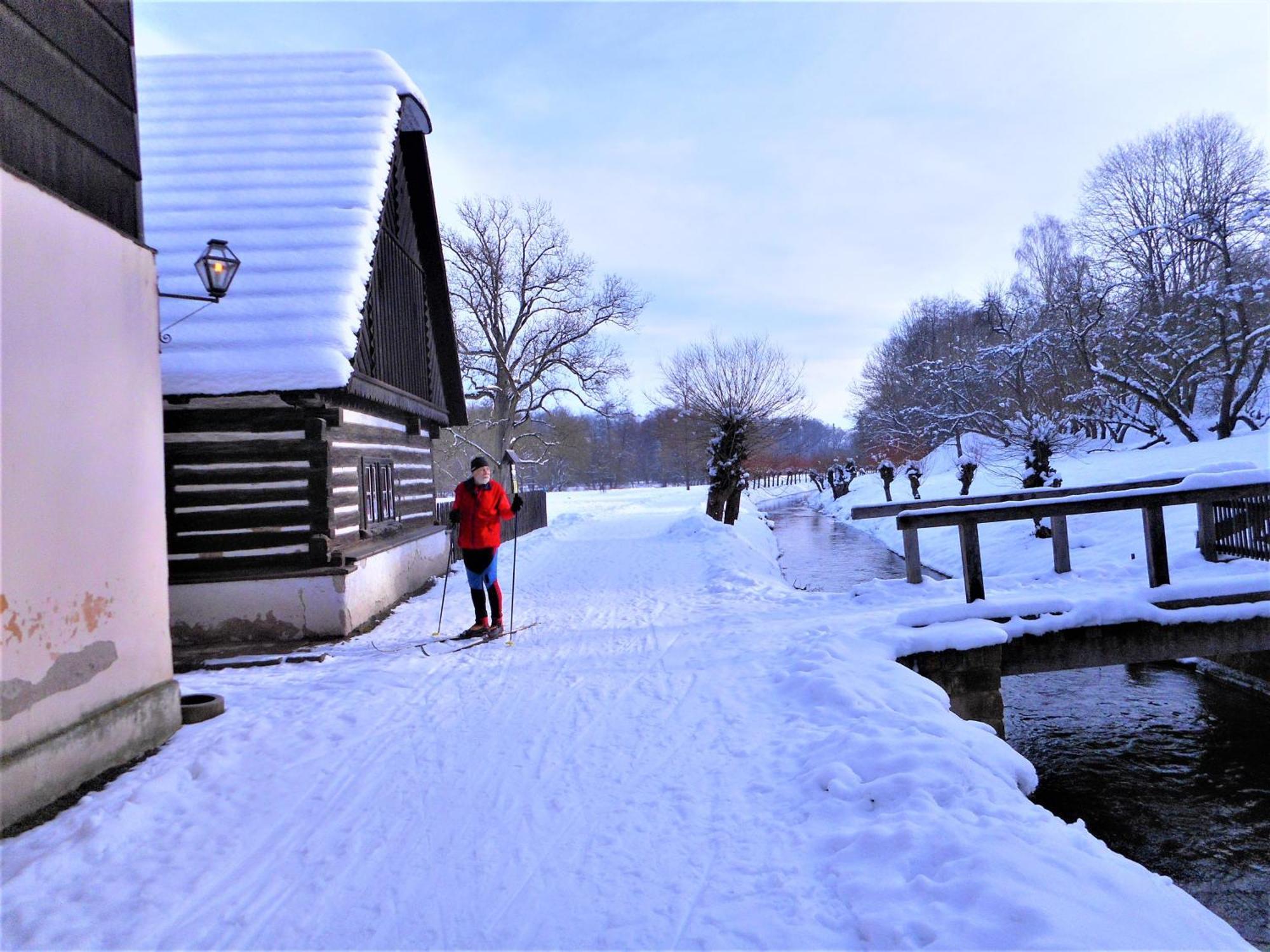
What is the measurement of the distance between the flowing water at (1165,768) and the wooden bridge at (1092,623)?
2.89 feet

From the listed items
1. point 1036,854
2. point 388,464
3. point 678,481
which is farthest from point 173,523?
point 678,481

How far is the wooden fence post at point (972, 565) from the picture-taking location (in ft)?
21.5

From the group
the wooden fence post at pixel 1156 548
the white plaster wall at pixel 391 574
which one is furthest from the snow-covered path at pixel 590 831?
the wooden fence post at pixel 1156 548

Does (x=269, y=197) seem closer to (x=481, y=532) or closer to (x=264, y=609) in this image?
(x=264, y=609)

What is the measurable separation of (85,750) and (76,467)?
153 centimetres

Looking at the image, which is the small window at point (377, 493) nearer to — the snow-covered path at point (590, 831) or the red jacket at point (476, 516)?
the red jacket at point (476, 516)

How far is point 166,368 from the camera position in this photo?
7328mm

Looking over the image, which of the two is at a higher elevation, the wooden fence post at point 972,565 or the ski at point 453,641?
the wooden fence post at point 972,565

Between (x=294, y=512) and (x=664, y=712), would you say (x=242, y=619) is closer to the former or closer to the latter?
(x=294, y=512)

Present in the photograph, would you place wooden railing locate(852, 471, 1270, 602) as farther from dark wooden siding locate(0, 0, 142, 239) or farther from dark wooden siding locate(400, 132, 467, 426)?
dark wooden siding locate(400, 132, 467, 426)

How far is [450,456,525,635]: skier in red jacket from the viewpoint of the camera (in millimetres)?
7410

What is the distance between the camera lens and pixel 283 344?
7.64 m

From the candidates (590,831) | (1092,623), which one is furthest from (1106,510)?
(590,831)

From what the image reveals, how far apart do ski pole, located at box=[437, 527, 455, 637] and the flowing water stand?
602 centimetres
